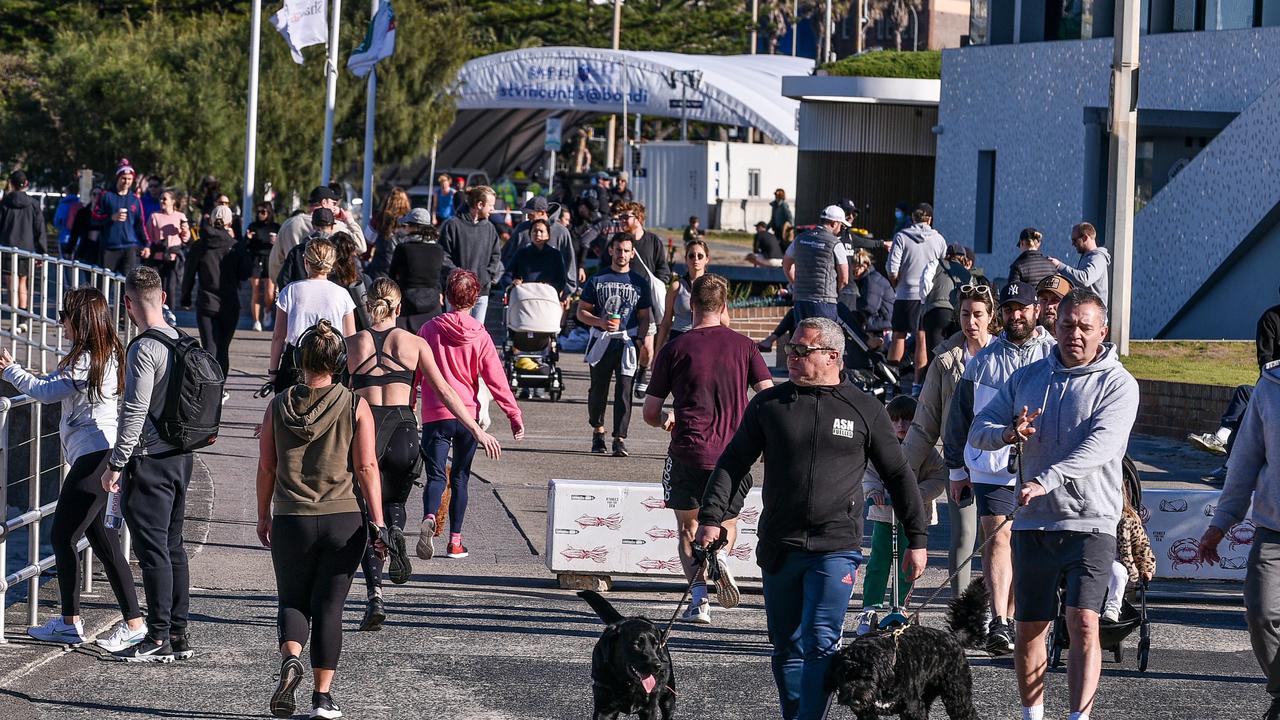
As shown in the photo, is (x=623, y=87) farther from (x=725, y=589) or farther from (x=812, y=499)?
(x=812, y=499)

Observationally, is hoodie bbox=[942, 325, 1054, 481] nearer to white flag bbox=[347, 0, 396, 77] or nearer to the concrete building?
the concrete building

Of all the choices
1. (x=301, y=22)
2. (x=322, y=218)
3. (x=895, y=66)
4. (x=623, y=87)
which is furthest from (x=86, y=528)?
(x=623, y=87)

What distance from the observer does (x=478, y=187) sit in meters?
15.9

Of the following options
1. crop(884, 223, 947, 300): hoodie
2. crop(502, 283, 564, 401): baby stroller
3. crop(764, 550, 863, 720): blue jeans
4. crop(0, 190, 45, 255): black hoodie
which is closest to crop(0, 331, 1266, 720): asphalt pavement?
crop(764, 550, 863, 720): blue jeans

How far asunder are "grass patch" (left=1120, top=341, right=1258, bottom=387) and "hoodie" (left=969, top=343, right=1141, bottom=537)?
9632 mm

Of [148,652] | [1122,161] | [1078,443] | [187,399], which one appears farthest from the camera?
[1122,161]

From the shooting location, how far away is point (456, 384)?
1019 cm

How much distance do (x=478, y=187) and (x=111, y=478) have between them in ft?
28.0

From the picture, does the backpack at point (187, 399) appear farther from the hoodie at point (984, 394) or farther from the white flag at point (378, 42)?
the white flag at point (378, 42)

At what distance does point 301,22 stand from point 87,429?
64.0 ft

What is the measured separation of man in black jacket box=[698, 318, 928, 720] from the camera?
6449 millimetres

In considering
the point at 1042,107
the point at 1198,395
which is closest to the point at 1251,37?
the point at 1042,107

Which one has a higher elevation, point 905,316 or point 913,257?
point 913,257

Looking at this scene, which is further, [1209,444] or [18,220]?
[18,220]
